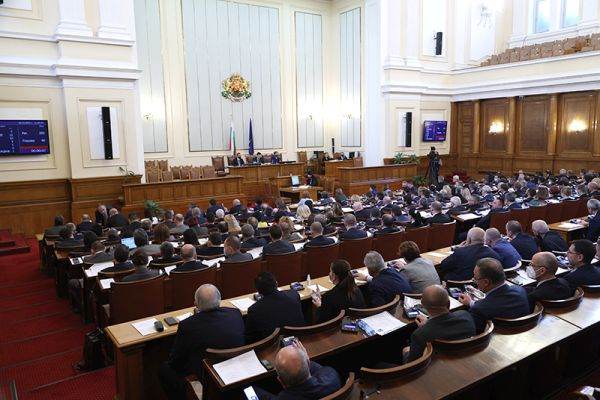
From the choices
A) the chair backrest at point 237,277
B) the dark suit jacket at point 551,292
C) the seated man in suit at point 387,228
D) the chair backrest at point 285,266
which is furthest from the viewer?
the seated man in suit at point 387,228

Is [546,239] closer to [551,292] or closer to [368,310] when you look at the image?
[551,292]

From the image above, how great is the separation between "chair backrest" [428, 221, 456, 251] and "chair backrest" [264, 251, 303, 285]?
2.63 m

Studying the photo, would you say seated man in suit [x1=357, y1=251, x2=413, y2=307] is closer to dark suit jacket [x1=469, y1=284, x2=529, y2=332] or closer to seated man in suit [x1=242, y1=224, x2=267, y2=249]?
dark suit jacket [x1=469, y1=284, x2=529, y2=332]

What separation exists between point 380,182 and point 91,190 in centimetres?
939

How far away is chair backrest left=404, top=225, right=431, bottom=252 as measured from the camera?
722 cm

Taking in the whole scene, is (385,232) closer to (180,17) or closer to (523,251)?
(523,251)

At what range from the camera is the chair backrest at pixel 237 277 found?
541 cm

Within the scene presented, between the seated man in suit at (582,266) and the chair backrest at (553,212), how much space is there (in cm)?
517

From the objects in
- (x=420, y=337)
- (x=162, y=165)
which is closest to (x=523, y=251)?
(x=420, y=337)

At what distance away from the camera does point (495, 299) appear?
3664 millimetres

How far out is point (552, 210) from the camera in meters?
9.22

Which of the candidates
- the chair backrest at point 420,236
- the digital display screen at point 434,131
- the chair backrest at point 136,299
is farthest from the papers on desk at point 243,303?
the digital display screen at point 434,131

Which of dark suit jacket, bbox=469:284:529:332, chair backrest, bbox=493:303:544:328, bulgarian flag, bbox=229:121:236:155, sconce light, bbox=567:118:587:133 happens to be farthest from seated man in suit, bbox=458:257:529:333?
bulgarian flag, bbox=229:121:236:155

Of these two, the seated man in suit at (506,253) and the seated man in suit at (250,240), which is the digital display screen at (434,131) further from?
the seated man in suit at (506,253)
